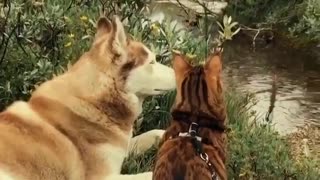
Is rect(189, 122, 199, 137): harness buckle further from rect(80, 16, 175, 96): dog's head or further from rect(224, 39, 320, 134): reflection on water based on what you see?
rect(224, 39, 320, 134): reflection on water

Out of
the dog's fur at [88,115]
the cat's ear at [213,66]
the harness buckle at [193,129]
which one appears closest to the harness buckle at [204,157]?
the harness buckle at [193,129]

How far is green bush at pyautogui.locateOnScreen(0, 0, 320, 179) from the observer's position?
671cm

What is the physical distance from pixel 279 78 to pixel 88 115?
17.5ft

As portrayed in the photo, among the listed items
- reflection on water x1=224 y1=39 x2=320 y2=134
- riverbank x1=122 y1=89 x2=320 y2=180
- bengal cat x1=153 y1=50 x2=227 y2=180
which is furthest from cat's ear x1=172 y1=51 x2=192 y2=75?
reflection on water x1=224 y1=39 x2=320 y2=134

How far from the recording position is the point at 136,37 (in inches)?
315

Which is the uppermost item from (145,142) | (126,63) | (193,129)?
(126,63)

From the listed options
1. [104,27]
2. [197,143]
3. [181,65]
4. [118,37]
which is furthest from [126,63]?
[197,143]

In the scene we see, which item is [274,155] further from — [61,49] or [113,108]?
[61,49]

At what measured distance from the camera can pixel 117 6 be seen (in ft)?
28.8

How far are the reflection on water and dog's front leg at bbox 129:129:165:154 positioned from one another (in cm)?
257

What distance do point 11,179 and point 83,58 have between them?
3.57 ft

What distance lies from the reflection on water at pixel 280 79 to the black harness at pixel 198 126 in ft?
13.6

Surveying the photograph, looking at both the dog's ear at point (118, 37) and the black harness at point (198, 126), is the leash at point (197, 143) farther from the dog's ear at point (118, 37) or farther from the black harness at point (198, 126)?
the dog's ear at point (118, 37)

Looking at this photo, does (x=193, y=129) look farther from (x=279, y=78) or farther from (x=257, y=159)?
(x=279, y=78)
